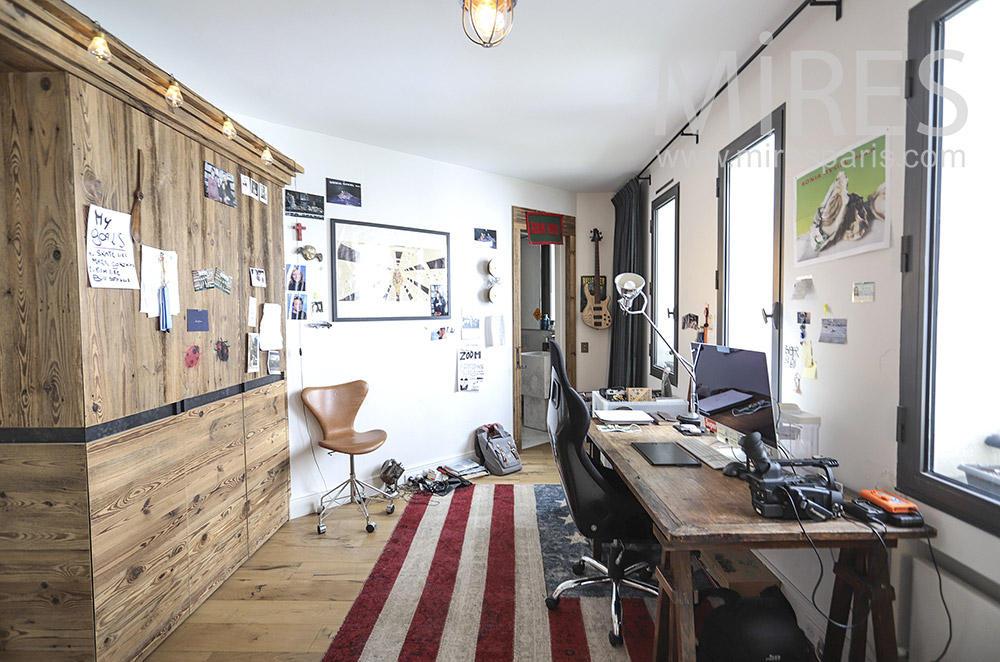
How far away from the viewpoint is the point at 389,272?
3.69m

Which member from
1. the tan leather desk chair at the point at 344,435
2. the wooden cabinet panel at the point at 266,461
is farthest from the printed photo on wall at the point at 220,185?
the tan leather desk chair at the point at 344,435

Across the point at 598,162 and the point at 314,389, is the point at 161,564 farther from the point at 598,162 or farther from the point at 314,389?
the point at 598,162

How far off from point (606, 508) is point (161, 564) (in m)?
1.89

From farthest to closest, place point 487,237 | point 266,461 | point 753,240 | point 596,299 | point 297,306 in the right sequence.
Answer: point 596,299 < point 487,237 < point 297,306 < point 266,461 < point 753,240

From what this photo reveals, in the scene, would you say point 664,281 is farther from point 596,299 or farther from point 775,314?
point 775,314

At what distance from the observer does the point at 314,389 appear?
319cm

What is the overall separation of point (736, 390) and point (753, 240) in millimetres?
→ 1107

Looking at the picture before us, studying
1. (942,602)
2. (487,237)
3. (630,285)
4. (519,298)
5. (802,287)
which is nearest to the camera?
(942,602)

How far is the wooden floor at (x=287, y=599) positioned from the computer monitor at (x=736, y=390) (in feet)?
6.25

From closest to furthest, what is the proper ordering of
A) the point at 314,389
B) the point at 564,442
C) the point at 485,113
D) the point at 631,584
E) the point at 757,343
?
1. the point at 564,442
2. the point at 631,584
3. the point at 757,343
4. the point at 485,113
5. the point at 314,389

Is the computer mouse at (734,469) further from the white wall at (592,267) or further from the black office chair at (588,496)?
the white wall at (592,267)

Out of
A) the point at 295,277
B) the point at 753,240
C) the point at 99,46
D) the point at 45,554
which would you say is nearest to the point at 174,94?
the point at 99,46

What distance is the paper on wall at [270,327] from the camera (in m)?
2.81

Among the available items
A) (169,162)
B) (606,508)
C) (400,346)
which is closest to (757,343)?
(606,508)
